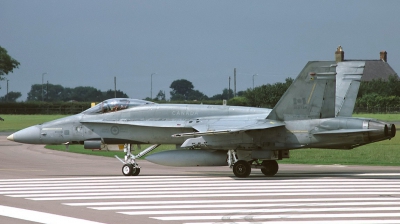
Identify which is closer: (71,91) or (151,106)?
(151,106)

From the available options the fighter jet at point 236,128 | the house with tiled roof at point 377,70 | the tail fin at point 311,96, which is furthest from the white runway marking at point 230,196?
the house with tiled roof at point 377,70

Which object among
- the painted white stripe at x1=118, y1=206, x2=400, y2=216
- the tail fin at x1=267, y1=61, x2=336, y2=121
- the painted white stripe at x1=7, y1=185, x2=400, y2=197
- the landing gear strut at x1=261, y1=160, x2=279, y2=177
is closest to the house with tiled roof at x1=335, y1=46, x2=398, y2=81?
the landing gear strut at x1=261, y1=160, x2=279, y2=177

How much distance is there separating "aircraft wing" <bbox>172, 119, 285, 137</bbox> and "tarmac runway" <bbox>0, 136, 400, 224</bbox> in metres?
1.44

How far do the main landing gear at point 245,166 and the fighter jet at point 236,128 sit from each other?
0.01 metres

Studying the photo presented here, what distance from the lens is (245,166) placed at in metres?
20.1

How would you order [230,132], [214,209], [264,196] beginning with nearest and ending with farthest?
[214,209]
[264,196]
[230,132]

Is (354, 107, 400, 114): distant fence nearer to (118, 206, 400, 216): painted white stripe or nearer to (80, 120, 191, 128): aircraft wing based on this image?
(80, 120, 191, 128): aircraft wing

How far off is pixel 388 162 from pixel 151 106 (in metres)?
10.8

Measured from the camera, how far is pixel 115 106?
21969 mm

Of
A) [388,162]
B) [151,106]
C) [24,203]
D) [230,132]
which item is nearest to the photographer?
[24,203]

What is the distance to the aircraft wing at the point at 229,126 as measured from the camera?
19328mm

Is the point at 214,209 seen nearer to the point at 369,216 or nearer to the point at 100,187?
the point at 369,216

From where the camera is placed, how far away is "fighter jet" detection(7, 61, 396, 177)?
63.6 feet

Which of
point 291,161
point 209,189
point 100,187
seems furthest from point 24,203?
point 291,161
